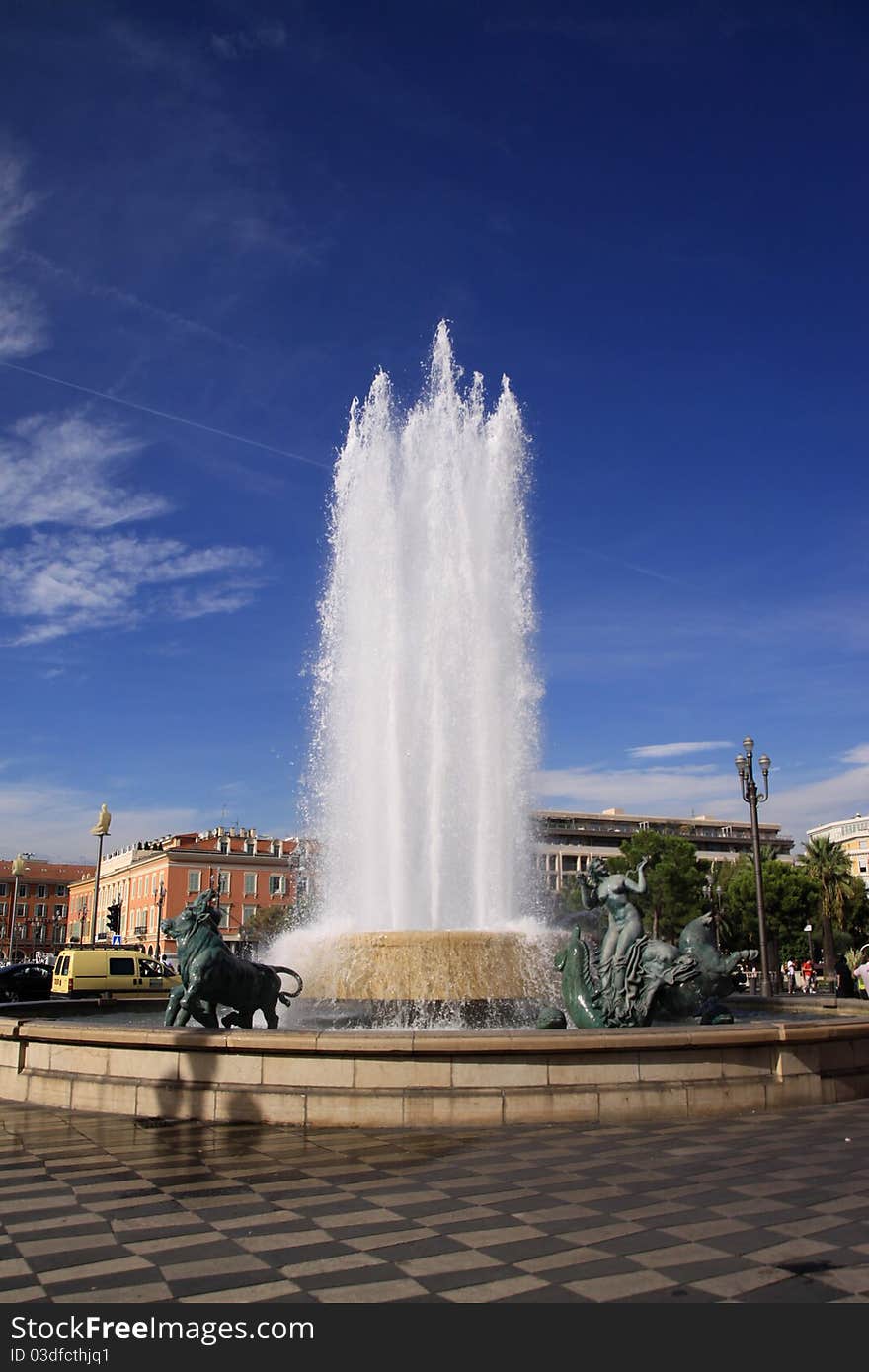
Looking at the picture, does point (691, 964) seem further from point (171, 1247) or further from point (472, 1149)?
point (171, 1247)

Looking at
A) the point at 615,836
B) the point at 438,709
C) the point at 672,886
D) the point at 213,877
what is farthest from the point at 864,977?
the point at 615,836

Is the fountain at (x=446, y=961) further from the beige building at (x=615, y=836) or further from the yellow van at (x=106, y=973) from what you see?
the beige building at (x=615, y=836)

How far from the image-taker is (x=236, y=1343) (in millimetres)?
4039

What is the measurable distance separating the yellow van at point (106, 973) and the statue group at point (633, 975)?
17.9 m

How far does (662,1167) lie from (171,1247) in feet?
11.0

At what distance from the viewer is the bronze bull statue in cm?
1109

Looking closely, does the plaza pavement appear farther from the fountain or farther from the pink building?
the pink building

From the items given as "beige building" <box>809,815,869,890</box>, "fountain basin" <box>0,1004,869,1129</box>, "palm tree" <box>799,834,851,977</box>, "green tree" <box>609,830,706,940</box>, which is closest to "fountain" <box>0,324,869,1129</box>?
"fountain basin" <box>0,1004,869,1129</box>

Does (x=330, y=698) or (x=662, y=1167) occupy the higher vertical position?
(x=330, y=698)

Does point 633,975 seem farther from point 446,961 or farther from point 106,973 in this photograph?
point 106,973

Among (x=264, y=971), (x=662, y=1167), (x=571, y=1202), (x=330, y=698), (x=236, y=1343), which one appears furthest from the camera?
(x=330, y=698)

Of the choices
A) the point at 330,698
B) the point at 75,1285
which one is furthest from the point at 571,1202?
the point at 330,698

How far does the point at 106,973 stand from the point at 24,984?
3.59 m

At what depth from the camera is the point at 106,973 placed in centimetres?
2736
